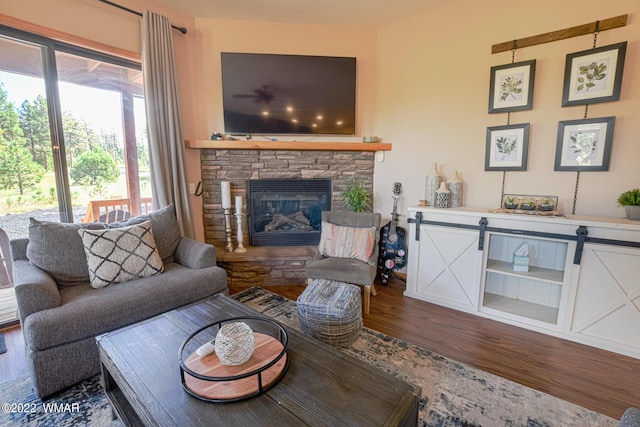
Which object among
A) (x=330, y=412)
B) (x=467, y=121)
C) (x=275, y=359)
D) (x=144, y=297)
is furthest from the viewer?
(x=467, y=121)

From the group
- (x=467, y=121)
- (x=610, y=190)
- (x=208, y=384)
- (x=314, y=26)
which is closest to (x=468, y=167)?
(x=467, y=121)

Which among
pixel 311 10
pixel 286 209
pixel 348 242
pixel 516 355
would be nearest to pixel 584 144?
pixel 516 355

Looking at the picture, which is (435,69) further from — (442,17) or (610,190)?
(610,190)

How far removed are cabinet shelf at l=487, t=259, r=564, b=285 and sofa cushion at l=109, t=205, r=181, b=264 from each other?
105 inches

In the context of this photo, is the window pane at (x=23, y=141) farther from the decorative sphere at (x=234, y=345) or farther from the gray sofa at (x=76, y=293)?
the decorative sphere at (x=234, y=345)

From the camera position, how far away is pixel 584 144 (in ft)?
7.23

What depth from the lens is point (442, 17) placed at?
109 inches

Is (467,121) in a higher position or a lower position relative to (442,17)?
lower

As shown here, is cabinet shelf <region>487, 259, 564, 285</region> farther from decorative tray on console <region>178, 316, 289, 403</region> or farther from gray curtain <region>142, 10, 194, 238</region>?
gray curtain <region>142, 10, 194, 238</region>

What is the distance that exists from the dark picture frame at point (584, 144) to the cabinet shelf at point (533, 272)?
83 centimetres

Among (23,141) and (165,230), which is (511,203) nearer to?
(165,230)

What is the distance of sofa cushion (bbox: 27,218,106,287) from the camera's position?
6.22 ft

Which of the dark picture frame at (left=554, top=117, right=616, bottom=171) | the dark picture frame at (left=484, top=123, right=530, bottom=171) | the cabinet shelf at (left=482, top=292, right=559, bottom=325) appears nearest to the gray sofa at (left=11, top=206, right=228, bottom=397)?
the cabinet shelf at (left=482, top=292, right=559, bottom=325)

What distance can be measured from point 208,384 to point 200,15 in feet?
11.1
